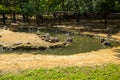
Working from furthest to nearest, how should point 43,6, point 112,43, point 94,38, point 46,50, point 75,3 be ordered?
point 43,6, point 75,3, point 94,38, point 112,43, point 46,50

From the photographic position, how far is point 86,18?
48812 millimetres

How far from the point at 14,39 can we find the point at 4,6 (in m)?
22.9

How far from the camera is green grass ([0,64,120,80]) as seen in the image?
14.6m

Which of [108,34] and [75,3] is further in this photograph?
[75,3]

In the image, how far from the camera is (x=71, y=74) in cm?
1527

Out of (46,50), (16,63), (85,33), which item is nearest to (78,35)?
(85,33)

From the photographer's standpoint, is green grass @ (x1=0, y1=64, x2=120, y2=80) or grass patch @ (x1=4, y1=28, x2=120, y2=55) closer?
green grass @ (x1=0, y1=64, x2=120, y2=80)

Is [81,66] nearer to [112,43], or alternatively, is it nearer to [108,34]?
[112,43]

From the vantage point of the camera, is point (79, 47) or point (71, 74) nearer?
point (71, 74)

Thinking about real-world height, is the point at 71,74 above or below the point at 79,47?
above

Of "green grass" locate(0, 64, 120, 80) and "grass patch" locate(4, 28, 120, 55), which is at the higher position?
"green grass" locate(0, 64, 120, 80)

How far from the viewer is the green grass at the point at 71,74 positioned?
48.0 feet

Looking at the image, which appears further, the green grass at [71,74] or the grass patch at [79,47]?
the grass patch at [79,47]

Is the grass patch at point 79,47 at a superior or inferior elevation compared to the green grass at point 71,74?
inferior
